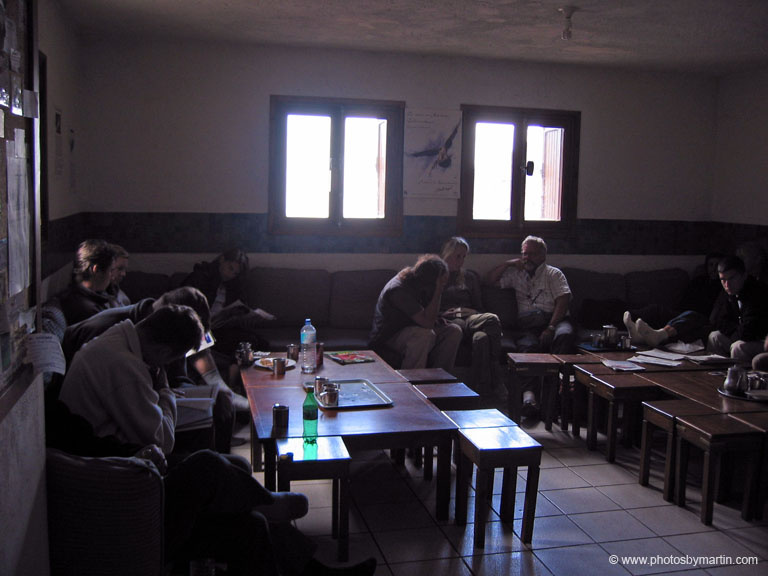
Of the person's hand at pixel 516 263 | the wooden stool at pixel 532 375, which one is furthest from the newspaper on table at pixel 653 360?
the person's hand at pixel 516 263

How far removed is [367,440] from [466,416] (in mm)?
721

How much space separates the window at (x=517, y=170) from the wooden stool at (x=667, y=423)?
2998 millimetres

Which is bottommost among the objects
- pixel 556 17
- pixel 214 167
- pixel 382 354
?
pixel 382 354

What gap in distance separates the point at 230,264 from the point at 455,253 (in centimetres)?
184

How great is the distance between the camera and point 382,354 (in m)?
5.31

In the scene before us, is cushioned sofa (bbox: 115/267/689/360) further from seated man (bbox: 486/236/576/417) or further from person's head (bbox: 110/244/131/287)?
person's head (bbox: 110/244/131/287)

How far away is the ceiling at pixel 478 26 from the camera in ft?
15.5

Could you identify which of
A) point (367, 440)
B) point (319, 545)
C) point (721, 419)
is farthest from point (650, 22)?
point (319, 545)

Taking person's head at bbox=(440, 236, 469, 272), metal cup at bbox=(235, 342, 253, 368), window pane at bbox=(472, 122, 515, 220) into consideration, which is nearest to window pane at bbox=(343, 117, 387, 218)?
person's head at bbox=(440, 236, 469, 272)

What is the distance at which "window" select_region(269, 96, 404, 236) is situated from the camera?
6.16 meters

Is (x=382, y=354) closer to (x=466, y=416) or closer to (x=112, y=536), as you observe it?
(x=466, y=416)

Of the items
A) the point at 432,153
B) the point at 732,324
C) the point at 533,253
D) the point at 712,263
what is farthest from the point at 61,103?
the point at 712,263

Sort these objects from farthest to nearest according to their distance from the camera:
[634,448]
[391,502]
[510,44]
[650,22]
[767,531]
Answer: [510,44] → [650,22] → [634,448] → [391,502] → [767,531]

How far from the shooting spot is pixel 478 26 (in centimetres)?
525
